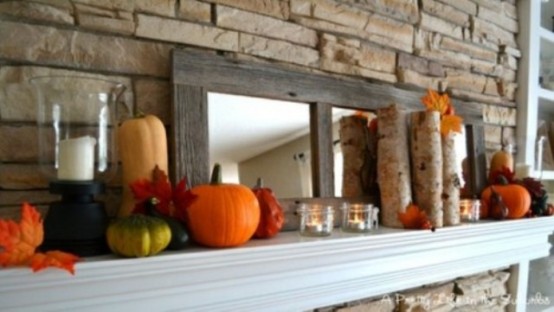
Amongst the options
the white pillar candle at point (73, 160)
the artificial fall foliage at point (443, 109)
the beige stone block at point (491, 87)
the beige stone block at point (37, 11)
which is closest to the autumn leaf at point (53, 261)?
the white pillar candle at point (73, 160)

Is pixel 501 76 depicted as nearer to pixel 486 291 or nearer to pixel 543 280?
pixel 486 291

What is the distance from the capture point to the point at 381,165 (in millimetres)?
1233

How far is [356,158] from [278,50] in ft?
1.47

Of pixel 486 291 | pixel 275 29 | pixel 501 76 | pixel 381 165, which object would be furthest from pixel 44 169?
pixel 501 76

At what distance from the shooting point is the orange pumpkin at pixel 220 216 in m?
0.81

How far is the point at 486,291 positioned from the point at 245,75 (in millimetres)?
1383

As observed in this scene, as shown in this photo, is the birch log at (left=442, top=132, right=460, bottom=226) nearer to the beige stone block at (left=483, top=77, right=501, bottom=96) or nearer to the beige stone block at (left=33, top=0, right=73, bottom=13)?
the beige stone block at (left=483, top=77, right=501, bottom=96)

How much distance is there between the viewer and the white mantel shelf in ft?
2.14

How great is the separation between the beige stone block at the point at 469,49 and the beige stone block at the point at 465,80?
0.31 ft

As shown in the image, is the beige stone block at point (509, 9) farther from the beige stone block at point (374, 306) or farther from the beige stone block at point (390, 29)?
the beige stone block at point (374, 306)

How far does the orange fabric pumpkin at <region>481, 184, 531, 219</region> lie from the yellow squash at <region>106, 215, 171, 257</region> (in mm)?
1324

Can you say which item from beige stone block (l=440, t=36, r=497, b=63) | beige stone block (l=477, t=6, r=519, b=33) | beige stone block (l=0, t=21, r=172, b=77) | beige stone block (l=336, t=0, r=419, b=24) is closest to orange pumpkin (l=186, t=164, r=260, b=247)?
beige stone block (l=0, t=21, r=172, b=77)

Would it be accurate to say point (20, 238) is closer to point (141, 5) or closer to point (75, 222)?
point (75, 222)

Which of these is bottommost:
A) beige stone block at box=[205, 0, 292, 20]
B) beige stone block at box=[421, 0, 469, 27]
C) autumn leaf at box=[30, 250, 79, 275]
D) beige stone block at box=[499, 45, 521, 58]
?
autumn leaf at box=[30, 250, 79, 275]
